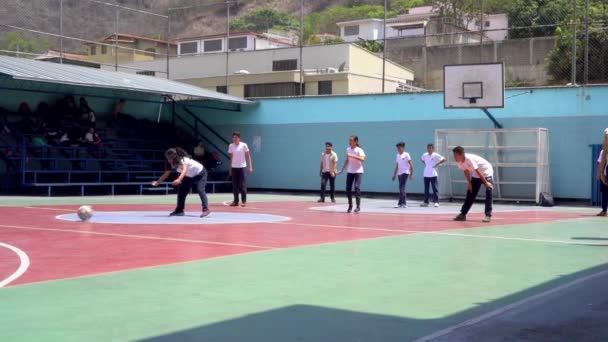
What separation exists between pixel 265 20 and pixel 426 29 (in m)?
48.7

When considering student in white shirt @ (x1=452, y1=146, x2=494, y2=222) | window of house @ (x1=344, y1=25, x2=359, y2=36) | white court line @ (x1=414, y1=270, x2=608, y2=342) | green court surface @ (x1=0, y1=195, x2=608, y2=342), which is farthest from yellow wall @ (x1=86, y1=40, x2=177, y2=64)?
window of house @ (x1=344, y1=25, x2=359, y2=36)

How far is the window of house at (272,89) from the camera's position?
42031 mm

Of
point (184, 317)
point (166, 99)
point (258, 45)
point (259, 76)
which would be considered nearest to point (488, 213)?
point (184, 317)

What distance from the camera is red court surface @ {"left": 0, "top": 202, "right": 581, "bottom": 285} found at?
9.45 meters

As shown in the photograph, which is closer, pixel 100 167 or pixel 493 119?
pixel 493 119

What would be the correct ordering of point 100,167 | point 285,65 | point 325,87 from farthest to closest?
point 285,65, point 325,87, point 100,167

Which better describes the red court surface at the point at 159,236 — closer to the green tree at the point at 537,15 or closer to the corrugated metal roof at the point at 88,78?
the corrugated metal roof at the point at 88,78

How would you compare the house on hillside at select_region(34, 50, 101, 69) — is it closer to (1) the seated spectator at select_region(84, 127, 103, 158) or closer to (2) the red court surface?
(1) the seated spectator at select_region(84, 127, 103, 158)

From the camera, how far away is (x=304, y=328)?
607 centimetres

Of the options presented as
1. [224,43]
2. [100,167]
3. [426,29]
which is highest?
[224,43]

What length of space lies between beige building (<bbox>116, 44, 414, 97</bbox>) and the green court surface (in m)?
29.3

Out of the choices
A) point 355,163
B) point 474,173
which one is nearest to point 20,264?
point 474,173

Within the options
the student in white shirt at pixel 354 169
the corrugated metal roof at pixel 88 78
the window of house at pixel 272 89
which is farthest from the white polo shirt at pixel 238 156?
the window of house at pixel 272 89

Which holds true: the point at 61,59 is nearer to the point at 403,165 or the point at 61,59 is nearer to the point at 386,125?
the point at 386,125
